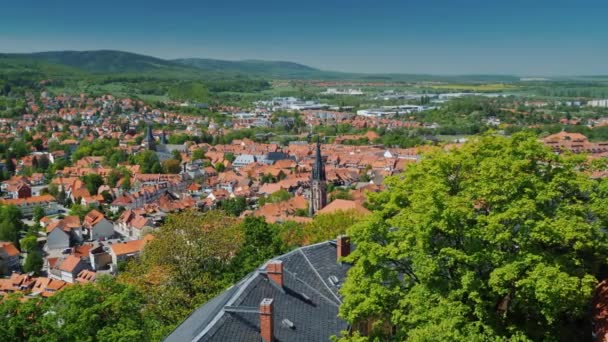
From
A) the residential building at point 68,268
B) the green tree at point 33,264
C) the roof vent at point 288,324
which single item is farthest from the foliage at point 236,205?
Answer: the roof vent at point 288,324

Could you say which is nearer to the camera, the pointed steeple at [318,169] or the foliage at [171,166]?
the pointed steeple at [318,169]

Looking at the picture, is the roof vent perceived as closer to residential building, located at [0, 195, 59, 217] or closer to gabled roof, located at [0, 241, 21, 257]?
gabled roof, located at [0, 241, 21, 257]

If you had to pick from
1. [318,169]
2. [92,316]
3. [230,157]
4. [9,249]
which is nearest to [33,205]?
[9,249]

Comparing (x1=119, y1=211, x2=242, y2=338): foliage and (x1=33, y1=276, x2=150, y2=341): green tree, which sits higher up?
(x1=33, y1=276, x2=150, y2=341): green tree

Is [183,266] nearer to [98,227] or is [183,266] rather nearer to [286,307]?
[286,307]

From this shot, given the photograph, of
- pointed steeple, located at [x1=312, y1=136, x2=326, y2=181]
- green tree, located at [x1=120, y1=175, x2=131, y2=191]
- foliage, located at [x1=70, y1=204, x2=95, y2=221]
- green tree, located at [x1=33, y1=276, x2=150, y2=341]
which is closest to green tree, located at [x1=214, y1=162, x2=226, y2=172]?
green tree, located at [x1=120, y1=175, x2=131, y2=191]

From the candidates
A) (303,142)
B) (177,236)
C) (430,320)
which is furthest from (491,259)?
(303,142)

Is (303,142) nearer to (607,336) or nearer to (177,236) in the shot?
(177,236)

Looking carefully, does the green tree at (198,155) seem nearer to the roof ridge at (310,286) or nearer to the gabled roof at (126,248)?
the gabled roof at (126,248)
